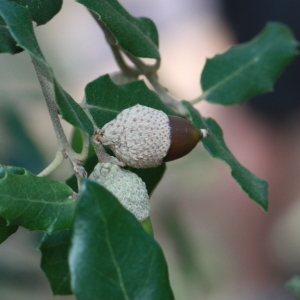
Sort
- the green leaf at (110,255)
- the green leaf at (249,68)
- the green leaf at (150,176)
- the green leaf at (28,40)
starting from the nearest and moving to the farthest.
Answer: the green leaf at (110,255) → the green leaf at (28,40) → the green leaf at (150,176) → the green leaf at (249,68)

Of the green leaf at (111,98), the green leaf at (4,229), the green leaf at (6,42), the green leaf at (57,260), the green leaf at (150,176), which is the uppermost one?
the green leaf at (6,42)

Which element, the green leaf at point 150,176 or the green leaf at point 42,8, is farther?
the green leaf at point 150,176

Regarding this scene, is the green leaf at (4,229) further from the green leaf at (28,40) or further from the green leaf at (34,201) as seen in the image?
the green leaf at (28,40)

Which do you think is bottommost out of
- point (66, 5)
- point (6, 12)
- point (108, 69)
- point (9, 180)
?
point (108, 69)

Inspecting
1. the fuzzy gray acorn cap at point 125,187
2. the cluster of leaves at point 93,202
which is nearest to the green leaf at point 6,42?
the cluster of leaves at point 93,202

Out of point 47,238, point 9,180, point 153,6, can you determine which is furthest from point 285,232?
point 9,180

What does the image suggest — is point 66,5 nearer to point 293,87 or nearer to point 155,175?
point 293,87

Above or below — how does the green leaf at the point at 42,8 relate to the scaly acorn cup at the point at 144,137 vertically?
above

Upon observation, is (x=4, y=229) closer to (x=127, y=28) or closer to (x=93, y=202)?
(x=93, y=202)
